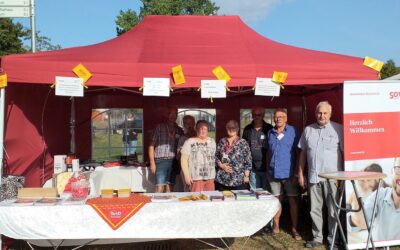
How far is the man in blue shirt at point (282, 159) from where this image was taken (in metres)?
4.10

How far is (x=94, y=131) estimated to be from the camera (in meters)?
6.45

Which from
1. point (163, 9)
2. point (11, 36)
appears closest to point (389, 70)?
point (163, 9)

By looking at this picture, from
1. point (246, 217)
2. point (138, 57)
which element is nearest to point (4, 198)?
point (138, 57)

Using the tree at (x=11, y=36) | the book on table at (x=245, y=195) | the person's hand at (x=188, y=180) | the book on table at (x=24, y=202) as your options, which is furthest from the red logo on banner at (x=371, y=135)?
the tree at (x=11, y=36)

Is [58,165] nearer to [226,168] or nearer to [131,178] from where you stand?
[131,178]

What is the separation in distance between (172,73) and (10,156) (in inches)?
73.5

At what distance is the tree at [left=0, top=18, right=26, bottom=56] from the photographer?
2244 centimetres

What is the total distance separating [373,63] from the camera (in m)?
3.98

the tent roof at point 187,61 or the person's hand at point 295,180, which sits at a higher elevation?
the tent roof at point 187,61

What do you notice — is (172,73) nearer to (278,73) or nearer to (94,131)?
(278,73)

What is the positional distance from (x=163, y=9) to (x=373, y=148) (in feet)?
84.3

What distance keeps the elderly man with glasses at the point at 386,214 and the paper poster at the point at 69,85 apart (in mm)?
2807

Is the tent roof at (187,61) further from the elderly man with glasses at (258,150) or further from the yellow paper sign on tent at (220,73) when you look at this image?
the elderly man with glasses at (258,150)

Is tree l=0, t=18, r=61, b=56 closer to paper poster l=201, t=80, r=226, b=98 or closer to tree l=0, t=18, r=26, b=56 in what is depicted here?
tree l=0, t=18, r=26, b=56
